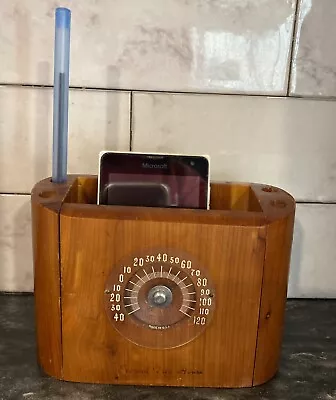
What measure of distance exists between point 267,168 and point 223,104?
11 cm

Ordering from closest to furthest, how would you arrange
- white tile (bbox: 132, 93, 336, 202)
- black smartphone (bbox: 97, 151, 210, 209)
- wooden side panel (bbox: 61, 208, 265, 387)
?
wooden side panel (bbox: 61, 208, 265, 387), black smartphone (bbox: 97, 151, 210, 209), white tile (bbox: 132, 93, 336, 202)

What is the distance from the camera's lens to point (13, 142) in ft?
2.51

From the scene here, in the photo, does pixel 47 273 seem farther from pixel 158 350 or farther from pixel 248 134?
pixel 248 134

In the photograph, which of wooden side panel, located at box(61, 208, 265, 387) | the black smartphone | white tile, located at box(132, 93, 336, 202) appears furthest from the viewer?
white tile, located at box(132, 93, 336, 202)

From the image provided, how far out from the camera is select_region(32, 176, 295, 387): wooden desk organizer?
540mm

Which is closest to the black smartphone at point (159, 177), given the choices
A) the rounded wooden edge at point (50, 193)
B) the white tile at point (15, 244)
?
the rounded wooden edge at point (50, 193)

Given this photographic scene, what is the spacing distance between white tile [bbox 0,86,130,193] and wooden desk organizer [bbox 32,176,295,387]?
0.19 m

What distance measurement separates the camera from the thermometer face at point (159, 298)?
1.81ft

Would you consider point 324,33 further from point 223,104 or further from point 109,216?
point 109,216

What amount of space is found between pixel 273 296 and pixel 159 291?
12cm

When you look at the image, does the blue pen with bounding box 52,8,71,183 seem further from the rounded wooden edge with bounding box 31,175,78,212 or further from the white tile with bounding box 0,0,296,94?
the white tile with bounding box 0,0,296,94

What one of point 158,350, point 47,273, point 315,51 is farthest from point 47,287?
point 315,51

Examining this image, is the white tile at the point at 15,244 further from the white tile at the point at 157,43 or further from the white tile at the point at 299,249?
the white tile at the point at 157,43

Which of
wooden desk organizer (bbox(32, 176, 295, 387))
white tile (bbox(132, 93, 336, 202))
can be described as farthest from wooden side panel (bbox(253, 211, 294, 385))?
white tile (bbox(132, 93, 336, 202))
